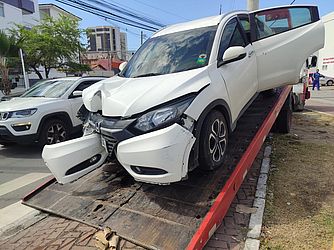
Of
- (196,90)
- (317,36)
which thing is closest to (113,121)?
(196,90)

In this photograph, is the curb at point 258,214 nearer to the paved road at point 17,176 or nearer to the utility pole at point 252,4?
the paved road at point 17,176

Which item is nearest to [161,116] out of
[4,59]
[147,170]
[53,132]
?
[147,170]

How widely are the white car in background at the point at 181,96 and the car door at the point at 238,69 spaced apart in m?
0.01

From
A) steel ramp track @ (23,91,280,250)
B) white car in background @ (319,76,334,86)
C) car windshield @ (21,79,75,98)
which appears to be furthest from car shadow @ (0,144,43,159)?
white car in background @ (319,76,334,86)

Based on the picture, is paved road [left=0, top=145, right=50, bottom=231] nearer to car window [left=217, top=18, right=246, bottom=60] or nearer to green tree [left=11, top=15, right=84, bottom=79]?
car window [left=217, top=18, right=246, bottom=60]

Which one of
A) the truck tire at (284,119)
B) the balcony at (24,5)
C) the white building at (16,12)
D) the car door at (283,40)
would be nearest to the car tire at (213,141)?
the car door at (283,40)

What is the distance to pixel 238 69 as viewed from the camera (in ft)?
13.6

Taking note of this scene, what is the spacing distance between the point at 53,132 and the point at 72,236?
4158 millimetres

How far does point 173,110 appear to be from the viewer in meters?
2.99

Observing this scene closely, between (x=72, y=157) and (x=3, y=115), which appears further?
(x=3, y=115)

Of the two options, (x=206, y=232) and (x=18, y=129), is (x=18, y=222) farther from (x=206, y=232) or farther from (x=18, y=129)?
(x=18, y=129)

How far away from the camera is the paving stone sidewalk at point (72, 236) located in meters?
2.94

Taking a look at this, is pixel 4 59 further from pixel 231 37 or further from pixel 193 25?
pixel 231 37

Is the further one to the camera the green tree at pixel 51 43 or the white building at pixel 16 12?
the white building at pixel 16 12
